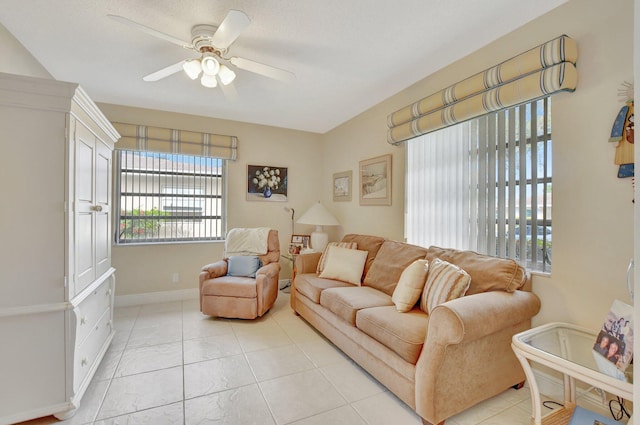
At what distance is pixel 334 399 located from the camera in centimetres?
179

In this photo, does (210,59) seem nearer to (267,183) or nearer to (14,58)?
(14,58)

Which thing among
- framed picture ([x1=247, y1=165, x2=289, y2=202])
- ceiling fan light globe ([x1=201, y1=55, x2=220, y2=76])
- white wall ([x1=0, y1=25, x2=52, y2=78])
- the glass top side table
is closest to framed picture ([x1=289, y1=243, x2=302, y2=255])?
framed picture ([x1=247, y1=165, x2=289, y2=202])

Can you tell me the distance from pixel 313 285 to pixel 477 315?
151cm

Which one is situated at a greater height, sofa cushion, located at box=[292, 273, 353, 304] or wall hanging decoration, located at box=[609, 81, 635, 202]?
wall hanging decoration, located at box=[609, 81, 635, 202]

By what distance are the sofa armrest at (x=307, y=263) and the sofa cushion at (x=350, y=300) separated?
2.21ft

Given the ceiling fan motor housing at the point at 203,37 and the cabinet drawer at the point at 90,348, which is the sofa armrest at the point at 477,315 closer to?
the cabinet drawer at the point at 90,348

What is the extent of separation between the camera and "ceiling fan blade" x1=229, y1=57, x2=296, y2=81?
2021mm

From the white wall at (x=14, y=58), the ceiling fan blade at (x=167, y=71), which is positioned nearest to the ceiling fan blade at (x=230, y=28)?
A: the ceiling fan blade at (x=167, y=71)

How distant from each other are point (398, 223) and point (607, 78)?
6.21 feet

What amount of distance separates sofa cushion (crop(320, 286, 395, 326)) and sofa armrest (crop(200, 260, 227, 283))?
1315 mm

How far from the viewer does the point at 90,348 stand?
191 centimetres

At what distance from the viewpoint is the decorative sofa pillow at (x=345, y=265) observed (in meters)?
2.82

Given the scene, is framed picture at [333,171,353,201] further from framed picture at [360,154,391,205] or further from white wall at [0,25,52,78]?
white wall at [0,25,52,78]

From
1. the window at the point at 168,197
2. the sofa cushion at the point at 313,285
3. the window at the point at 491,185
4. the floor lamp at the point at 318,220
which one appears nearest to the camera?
the window at the point at 491,185
